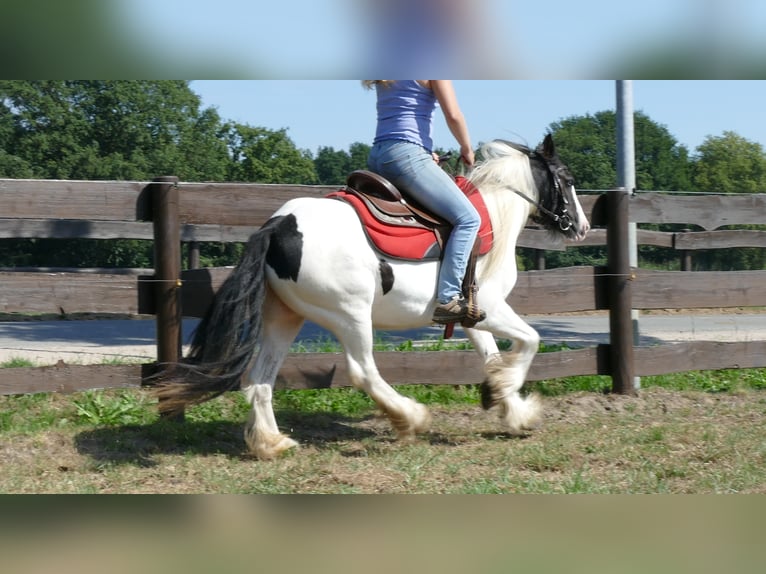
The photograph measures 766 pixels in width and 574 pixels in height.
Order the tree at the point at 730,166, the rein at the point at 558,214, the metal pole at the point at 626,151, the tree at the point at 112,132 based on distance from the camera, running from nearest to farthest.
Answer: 1. the rein at the point at 558,214
2. the metal pole at the point at 626,151
3. the tree at the point at 112,132
4. the tree at the point at 730,166

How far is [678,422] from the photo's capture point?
250 inches

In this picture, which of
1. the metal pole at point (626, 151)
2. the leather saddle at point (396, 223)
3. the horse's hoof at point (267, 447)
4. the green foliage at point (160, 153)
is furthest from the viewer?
the green foliage at point (160, 153)

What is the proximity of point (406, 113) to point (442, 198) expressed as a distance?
0.59 metres

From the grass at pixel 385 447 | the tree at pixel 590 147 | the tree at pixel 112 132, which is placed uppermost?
the tree at pixel 112 132

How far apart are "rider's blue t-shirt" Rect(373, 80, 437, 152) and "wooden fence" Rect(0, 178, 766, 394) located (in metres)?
1.08

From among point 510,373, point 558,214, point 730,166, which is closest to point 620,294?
point 558,214

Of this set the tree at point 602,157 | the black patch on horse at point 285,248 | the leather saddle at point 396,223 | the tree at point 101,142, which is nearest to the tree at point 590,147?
the tree at point 602,157

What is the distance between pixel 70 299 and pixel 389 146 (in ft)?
7.94

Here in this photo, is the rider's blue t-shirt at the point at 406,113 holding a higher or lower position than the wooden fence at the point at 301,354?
higher

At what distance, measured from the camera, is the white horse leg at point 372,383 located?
210 inches

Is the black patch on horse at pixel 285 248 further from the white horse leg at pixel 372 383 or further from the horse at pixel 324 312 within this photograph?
the white horse leg at pixel 372 383

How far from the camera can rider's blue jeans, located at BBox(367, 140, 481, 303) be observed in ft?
17.9

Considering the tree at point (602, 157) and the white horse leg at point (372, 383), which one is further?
the tree at point (602, 157)

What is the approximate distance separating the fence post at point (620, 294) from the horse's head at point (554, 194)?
1074 mm
